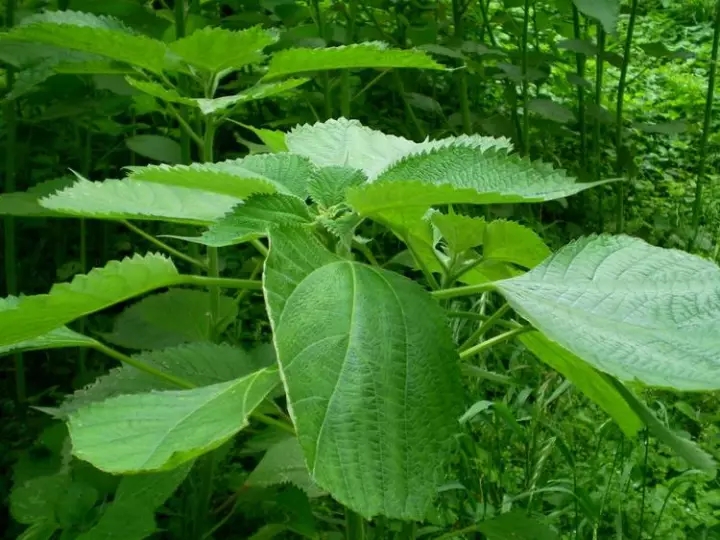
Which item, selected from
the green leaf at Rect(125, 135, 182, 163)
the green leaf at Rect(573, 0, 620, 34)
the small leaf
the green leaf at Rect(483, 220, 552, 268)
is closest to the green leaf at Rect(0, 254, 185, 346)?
the green leaf at Rect(483, 220, 552, 268)

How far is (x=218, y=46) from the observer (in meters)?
0.84

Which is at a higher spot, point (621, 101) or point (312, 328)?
point (312, 328)

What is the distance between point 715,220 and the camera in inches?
103

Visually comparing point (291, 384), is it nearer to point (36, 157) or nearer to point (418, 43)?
point (36, 157)

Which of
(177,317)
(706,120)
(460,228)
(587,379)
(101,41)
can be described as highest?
(101,41)

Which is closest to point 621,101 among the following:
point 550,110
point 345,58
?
point 550,110

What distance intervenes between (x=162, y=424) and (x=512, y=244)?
28cm

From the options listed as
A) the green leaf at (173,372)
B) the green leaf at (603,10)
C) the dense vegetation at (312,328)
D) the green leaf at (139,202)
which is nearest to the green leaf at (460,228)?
the dense vegetation at (312,328)

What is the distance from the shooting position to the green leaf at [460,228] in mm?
645

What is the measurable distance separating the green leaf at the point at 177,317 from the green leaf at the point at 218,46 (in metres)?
0.31

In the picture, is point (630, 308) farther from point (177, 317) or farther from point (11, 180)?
point (11, 180)

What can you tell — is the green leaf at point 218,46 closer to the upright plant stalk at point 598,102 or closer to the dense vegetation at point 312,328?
the dense vegetation at point 312,328

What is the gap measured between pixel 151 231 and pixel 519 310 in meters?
1.47

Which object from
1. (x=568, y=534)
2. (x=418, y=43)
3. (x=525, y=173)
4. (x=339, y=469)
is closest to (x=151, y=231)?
(x=418, y=43)
